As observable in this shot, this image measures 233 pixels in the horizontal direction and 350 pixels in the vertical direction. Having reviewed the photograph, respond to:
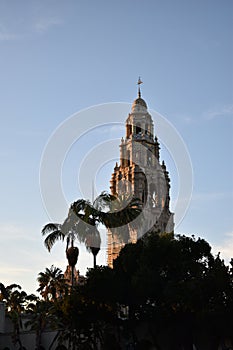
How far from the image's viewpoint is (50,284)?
61.6 m

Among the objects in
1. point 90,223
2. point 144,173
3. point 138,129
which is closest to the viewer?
point 90,223

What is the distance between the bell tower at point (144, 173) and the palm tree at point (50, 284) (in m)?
35.0

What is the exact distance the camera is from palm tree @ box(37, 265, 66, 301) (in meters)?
61.2

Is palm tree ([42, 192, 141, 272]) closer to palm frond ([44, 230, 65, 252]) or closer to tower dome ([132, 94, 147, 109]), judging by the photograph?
palm frond ([44, 230, 65, 252])

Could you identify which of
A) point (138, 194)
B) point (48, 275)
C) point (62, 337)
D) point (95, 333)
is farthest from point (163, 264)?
point (138, 194)

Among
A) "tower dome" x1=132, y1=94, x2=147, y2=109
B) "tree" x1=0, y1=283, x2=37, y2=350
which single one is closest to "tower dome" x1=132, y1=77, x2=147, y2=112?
"tower dome" x1=132, y1=94, x2=147, y2=109

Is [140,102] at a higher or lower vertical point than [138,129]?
higher

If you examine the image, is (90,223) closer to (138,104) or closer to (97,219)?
(97,219)

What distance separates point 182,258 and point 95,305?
8750 mm

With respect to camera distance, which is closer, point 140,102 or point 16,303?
point 16,303

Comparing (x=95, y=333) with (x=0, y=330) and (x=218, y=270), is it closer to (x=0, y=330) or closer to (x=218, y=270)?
(x=218, y=270)

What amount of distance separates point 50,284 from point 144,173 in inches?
1745

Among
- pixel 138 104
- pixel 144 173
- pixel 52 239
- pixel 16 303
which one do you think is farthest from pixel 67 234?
pixel 138 104

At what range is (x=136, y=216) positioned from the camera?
5309 centimetres
